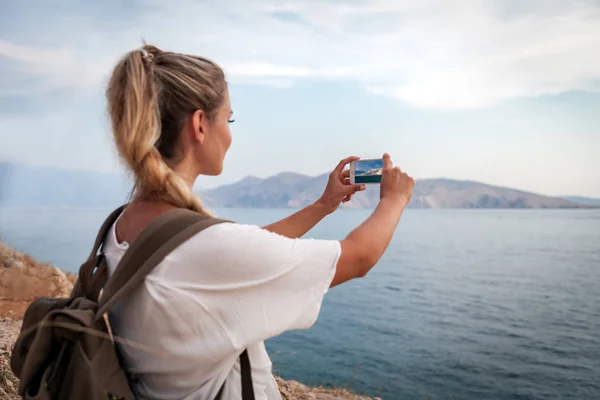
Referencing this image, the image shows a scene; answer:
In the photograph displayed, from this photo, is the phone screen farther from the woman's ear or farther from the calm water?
the calm water

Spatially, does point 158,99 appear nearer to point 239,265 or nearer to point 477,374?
point 239,265

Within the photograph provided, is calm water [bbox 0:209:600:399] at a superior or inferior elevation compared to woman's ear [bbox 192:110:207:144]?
inferior

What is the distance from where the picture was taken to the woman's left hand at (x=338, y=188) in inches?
92.9

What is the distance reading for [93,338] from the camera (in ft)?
4.68

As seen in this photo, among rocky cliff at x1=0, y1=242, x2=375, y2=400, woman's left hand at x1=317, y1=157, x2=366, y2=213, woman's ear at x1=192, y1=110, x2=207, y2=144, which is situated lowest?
rocky cliff at x1=0, y1=242, x2=375, y2=400

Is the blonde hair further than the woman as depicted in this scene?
Yes

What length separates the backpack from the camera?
1408 millimetres

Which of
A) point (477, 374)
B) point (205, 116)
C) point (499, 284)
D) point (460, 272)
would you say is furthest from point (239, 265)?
point (460, 272)

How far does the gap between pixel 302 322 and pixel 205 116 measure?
641mm

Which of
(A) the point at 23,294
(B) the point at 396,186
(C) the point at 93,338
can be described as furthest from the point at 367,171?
(A) the point at 23,294

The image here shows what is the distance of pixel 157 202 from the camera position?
1.60 metres

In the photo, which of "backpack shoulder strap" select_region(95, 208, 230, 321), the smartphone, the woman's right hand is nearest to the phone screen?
the smartphone

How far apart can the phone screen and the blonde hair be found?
2.18ft

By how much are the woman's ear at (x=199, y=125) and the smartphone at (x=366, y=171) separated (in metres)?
0.68
